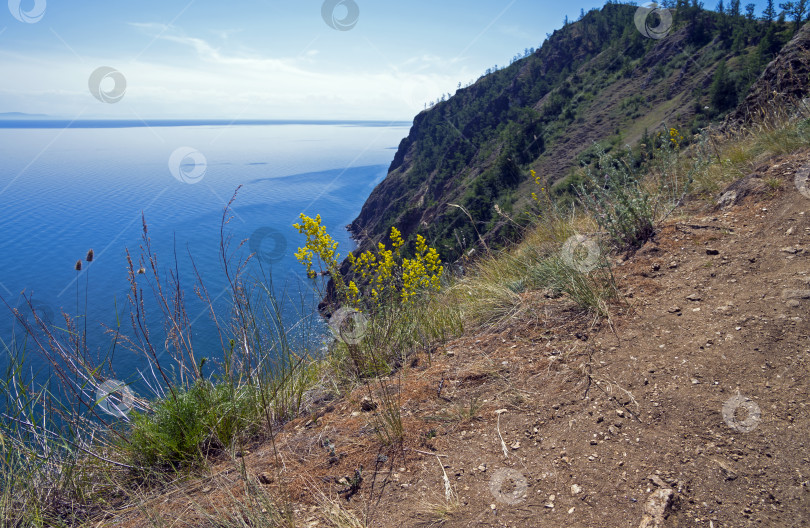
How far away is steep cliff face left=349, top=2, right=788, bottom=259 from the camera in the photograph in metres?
40.5

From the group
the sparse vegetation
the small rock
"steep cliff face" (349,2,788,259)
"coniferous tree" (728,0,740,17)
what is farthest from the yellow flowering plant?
"coniferous tree" (728,0,740,17)

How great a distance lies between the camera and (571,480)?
1.72 meters

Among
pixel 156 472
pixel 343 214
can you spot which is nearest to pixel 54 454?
pixel 156 472

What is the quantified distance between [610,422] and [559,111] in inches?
2606

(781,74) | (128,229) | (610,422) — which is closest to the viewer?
(610,422)

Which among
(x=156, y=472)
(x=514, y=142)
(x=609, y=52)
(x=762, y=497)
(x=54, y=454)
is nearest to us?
(x=762, y=497)

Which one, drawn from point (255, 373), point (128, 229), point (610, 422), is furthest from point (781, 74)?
point (128, 229)

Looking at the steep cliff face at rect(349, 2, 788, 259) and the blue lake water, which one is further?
the steep cliff face at rect(349, 2, 788, 259)

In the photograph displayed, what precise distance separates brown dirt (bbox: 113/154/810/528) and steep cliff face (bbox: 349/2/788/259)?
727 inches

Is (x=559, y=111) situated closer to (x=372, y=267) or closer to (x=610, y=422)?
(x=372, y=267)

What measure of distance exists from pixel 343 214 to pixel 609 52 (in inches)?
1970

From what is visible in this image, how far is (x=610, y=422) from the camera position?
1.97m

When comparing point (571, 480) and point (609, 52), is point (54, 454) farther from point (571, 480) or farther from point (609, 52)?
point (609, 52)

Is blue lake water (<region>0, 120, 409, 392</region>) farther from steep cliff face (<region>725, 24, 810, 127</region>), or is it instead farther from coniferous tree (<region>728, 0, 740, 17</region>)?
coniferous tree (<region>728, 0, 740, 17</region>)
